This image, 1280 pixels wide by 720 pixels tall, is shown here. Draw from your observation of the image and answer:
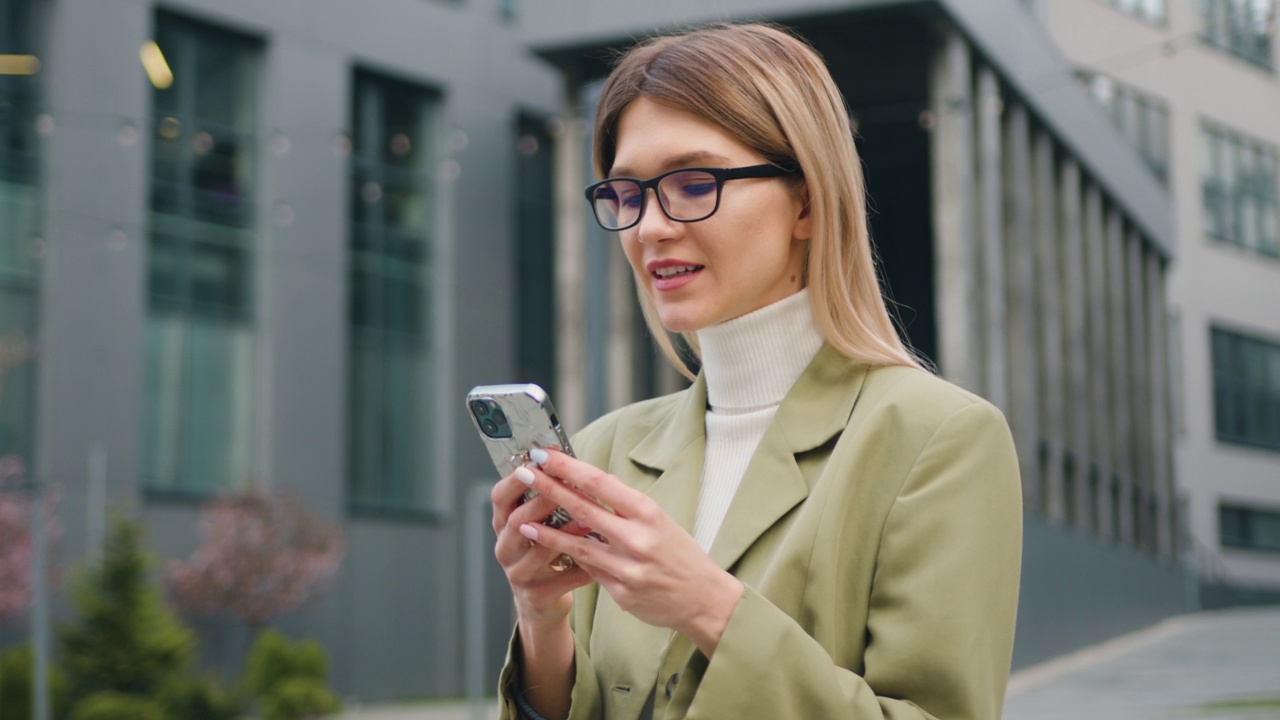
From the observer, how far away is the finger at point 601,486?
5.14 ft

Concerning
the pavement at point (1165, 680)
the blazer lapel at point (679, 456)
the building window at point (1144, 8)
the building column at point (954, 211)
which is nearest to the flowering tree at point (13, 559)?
the pavement at point (1165, 680)

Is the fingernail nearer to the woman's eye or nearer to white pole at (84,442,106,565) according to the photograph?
the woman's eye

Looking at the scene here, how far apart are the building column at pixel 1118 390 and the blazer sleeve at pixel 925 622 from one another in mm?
24731

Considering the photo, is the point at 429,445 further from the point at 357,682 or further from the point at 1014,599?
the point at 1014,599

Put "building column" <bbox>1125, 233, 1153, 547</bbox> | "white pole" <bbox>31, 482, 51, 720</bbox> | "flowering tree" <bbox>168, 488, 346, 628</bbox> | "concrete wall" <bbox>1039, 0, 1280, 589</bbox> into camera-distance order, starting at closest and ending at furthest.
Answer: "white pole" <bbox>31, 482, 51, 720</bbox> → "flowering tree" <bbox>168, 488, 346, 628</bbox> → "building column" <bbox>1125, 233, 1153, 547</bbox> → "concrete wall" <bbox>1039, 0, 1280, 589</bbox>

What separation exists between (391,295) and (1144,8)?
1339 cm

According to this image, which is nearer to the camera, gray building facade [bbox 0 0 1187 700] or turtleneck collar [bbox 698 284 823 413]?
turtleneck collar [bbox 698 284 823 413]

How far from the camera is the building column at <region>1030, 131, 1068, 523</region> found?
843 inches

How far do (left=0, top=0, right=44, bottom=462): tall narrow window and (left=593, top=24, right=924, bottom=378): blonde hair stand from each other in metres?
17.6

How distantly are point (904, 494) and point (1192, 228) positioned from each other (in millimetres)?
31163

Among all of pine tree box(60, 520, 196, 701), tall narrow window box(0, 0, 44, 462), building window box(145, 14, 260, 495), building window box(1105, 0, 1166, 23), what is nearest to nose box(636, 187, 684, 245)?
pine tree box(60, 520, 196, 701)

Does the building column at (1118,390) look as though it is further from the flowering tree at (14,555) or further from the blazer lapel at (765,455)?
the blazer lapel at (765,455)

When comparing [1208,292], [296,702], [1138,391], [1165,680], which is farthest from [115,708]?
[1208,292]

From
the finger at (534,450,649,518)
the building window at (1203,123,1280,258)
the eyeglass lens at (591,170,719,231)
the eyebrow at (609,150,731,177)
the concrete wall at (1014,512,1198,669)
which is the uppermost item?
the building window at (1203,123,1280,258)
